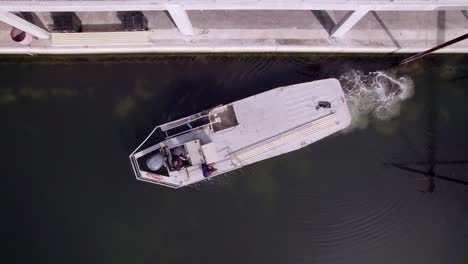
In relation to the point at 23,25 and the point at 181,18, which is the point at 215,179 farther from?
the point at 23,25

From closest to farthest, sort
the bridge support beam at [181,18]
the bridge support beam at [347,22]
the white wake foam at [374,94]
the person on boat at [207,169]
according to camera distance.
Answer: the bridge support beam at [181,18] → the bridge support beam at [347,22] → the person on boat at [207,169] → the white wake foam at [374,94]

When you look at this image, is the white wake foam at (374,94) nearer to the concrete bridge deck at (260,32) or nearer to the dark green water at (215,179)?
the dark green water at (215,179)

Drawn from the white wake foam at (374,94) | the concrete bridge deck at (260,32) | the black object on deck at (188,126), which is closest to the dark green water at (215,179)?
the white wake foam at (374,94)

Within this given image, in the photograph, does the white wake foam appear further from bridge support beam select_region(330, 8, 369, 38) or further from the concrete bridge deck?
bridge support beam select_region(330, 8, 369, 38)

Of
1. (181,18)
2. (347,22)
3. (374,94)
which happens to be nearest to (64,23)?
(181,18)

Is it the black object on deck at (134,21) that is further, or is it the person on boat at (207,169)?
the black object on deck at (134,21)

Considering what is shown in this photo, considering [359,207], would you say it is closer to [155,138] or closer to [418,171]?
[418,171]

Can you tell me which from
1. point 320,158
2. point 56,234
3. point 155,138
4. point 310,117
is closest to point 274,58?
point 310,117
